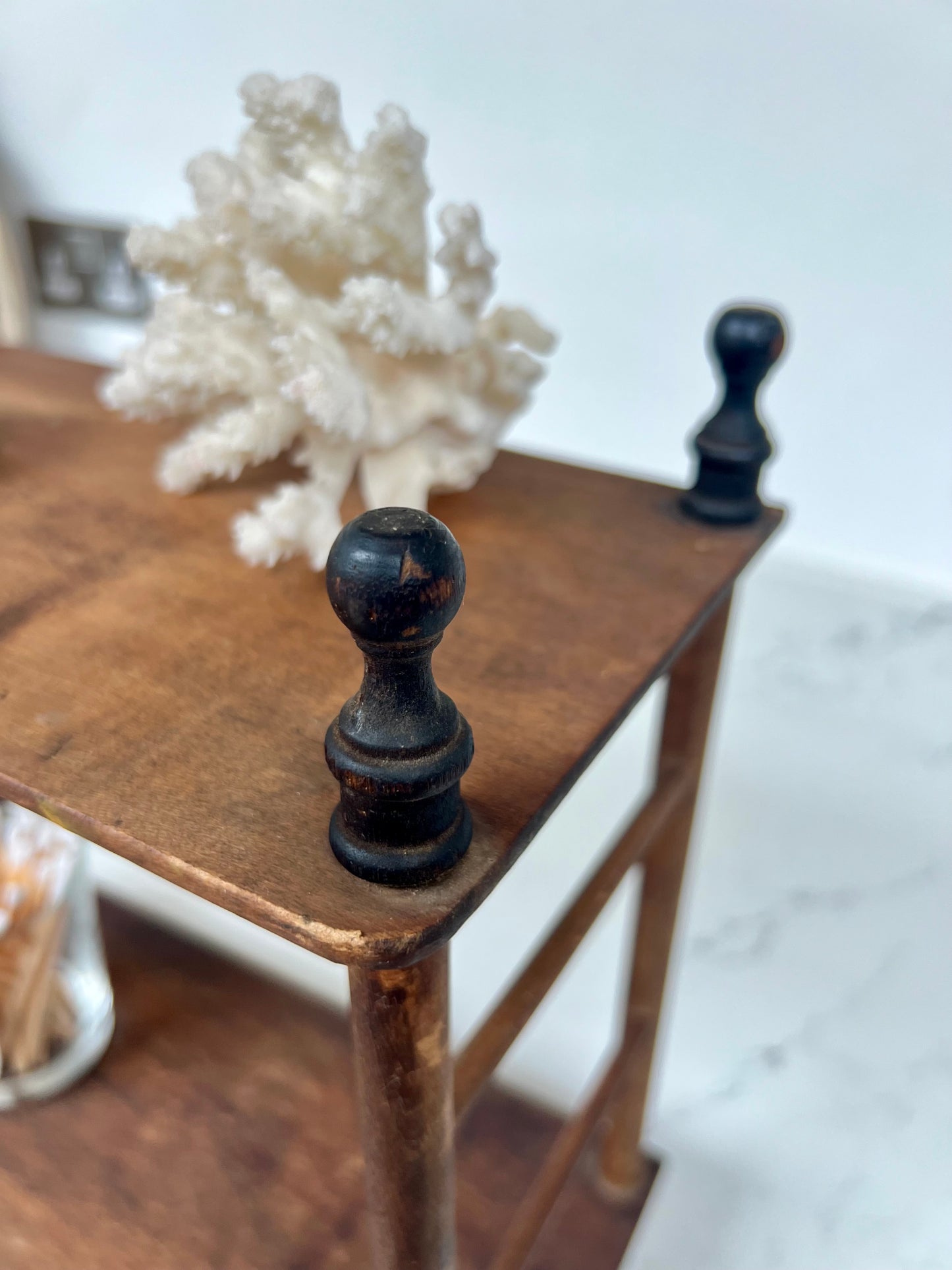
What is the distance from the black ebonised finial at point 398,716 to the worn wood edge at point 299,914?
18 mm

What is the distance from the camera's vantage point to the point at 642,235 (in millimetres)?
755

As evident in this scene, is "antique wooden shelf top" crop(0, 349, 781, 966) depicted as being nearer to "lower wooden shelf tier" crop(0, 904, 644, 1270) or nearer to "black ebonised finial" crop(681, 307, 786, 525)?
"black ebonised finial" crop(681, 307, 786, 525)

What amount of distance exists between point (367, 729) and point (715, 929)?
0.72 metres

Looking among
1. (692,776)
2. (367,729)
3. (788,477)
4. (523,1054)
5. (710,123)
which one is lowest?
(523,1054)

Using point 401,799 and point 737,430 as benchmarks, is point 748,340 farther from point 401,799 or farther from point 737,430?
point 401,799

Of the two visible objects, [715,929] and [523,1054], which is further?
[523,1054]

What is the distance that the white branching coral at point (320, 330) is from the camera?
1.69 ft

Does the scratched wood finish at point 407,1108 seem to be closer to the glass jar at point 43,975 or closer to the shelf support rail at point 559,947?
the shelf support rail at point 559,947

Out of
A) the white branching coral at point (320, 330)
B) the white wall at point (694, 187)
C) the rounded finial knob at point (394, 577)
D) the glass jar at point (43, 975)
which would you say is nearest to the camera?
the rounded finial knob at point (394, 577)

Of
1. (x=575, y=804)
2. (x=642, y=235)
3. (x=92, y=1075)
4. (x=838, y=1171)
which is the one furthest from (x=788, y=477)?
(x=92, y=1075)

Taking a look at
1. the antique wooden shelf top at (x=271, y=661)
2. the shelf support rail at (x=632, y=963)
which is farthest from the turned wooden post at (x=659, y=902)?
the antique wooden shelf top at (x=271, y=661)

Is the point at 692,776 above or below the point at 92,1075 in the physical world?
above

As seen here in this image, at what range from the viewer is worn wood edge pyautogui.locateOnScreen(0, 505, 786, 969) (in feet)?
1.03

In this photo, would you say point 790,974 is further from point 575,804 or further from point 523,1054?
point 523,1054
